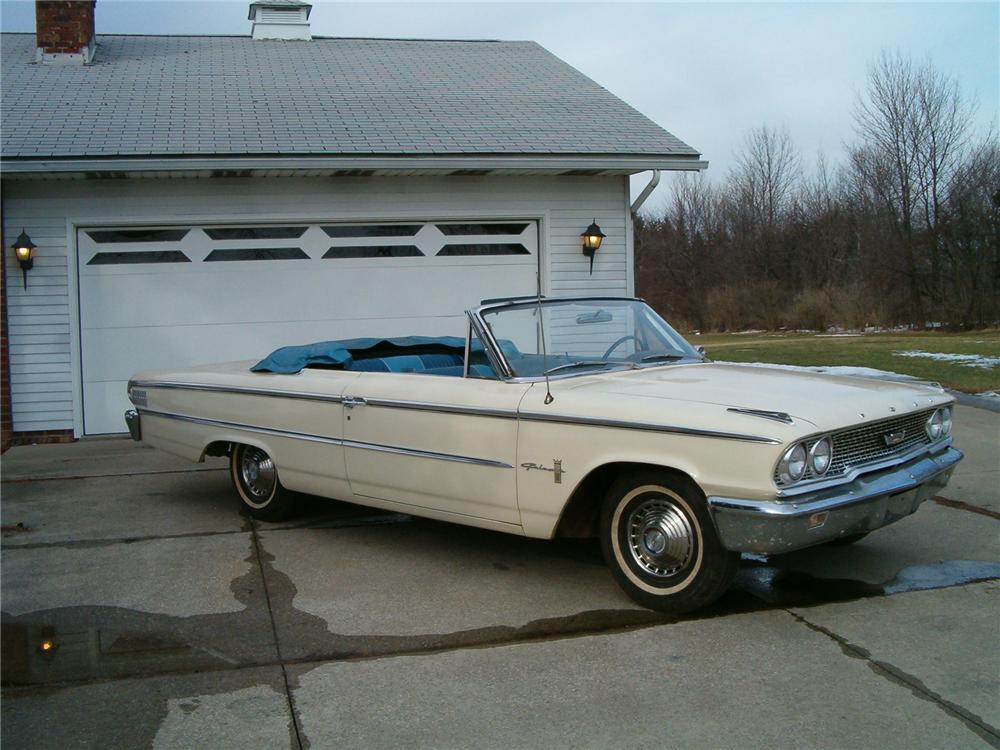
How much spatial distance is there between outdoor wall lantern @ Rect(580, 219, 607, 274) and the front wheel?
6.58m

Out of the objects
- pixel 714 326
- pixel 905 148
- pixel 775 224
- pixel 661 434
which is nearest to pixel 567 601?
pixel 661 434

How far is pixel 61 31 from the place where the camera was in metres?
12.8

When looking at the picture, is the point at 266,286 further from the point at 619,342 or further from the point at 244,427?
the point at 619,342

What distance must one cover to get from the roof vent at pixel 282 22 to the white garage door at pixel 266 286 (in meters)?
6.31

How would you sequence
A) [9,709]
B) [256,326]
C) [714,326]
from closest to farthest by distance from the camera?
[9,709] < [256,326] < [714,326]

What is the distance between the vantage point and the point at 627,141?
10805mm

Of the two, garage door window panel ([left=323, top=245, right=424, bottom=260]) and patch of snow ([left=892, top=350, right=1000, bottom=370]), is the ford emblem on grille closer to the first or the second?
garage door window panel ([left=323, top=245, right=424, bottom=260])

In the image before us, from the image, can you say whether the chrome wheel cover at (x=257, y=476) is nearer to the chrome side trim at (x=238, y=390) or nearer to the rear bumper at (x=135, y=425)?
the chrome side trim at (x=238, y=390)

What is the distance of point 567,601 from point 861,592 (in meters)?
1.44

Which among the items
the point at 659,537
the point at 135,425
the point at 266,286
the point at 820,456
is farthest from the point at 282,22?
the point at 820,456

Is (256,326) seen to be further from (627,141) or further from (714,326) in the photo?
(714,326)

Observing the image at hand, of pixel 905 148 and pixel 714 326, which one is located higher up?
pixel 905 148

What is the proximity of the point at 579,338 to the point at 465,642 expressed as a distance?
6.21ft

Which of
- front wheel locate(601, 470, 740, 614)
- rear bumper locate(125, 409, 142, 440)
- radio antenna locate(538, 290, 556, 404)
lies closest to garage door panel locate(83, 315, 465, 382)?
rear bumper locate(125, 409, 142, 440)
